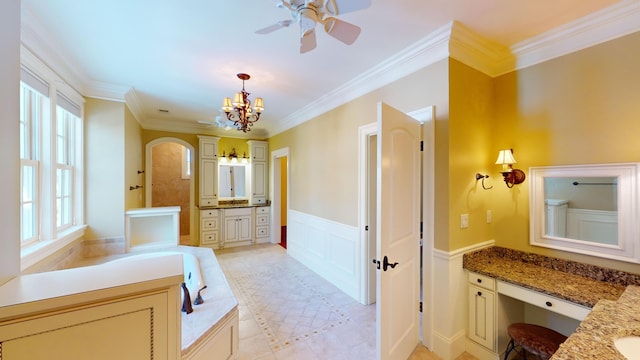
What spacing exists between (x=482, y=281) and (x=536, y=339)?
47 cm

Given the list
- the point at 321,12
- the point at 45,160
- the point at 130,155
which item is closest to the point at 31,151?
the point at 45,160

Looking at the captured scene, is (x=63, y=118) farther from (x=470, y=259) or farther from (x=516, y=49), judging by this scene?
(x=516, y=49)

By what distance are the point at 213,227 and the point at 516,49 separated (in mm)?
5614

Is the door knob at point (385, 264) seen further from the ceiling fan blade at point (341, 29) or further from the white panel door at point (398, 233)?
the ceiling fan blade at point (341, 29)

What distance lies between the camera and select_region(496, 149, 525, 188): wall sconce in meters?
2.20

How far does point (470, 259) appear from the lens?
223 centimetres

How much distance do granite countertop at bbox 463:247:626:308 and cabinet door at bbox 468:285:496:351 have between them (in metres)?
0.19

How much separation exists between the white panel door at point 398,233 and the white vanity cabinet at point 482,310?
0.45m

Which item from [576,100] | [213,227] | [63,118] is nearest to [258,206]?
[213,227]

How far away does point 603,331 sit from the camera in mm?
1095

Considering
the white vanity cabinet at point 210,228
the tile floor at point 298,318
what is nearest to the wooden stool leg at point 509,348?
the tile floor at point 298,318

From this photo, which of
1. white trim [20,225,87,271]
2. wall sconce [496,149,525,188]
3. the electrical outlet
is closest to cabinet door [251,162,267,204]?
white trim [20,225,87,271]

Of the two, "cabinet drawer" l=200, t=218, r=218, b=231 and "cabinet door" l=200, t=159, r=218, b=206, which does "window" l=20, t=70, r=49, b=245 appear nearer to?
"cabinet drawer" l=200, t=218, r=218, b=231

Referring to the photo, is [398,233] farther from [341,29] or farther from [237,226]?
[237,226]
